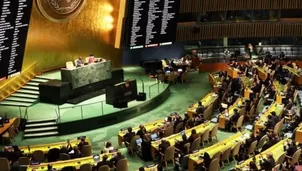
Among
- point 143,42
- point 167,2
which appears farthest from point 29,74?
point 167,2

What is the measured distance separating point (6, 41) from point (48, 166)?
712cm

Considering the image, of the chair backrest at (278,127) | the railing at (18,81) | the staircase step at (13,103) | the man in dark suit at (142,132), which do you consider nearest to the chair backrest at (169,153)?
the man in dark suit at (142,132)

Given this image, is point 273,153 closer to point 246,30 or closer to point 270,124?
point 270,124

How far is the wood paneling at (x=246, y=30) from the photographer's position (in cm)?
3347

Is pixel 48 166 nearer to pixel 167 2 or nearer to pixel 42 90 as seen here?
pixel 42 90

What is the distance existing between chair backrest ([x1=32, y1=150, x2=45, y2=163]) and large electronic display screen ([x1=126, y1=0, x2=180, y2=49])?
460 inches

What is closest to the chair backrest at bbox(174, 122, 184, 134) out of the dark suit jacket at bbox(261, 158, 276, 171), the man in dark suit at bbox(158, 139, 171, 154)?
the man in dark suit at bbox(158, 139, 171, 154)

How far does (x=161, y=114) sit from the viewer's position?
2405 centimetres

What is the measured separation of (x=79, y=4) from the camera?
2770 cm

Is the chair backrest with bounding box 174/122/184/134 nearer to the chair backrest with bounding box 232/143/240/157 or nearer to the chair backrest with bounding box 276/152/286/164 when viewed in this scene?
the chair backrest with bounding box 232/143/240/157

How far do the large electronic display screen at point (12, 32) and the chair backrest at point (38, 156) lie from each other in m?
5.27

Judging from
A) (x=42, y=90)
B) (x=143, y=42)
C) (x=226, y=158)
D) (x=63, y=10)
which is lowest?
(x=226, y=158)

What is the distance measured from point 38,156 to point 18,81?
864 centimetres

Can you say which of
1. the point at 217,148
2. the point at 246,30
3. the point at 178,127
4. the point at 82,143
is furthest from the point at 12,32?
the point at 246,30
